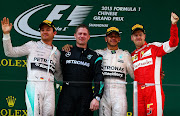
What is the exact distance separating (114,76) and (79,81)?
16.2 inches

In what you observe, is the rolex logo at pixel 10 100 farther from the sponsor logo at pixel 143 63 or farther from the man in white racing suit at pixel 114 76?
the sponsor logo at pixel 143 63

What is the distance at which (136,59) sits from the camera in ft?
9.96

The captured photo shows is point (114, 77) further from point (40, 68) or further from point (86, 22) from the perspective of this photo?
point (86, 22)

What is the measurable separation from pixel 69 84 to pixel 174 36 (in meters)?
1.15

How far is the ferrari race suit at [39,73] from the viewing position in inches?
106

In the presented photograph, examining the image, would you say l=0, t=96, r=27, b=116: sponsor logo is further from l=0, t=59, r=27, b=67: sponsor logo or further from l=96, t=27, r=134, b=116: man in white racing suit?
l=96, t=27, r=134, b=116: man in white racing suit

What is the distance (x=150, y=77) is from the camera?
9.45 ft

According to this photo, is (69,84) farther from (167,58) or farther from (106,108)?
(167,58)

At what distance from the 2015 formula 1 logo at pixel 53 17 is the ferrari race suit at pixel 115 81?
1011 mm

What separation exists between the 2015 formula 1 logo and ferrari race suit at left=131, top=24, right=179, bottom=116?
1.30 meters

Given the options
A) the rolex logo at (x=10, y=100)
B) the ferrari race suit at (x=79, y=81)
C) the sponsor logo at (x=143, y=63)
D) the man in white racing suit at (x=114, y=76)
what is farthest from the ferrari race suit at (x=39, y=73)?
the rolex logo at (x=10, y=100)

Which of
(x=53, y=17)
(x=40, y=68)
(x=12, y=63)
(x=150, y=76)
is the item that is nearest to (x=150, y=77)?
(x=150, y=76)

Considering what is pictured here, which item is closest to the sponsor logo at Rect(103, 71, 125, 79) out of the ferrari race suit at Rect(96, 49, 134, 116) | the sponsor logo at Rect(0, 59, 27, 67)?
the ferrari race suit at Rect(96, 49, 134, 116)

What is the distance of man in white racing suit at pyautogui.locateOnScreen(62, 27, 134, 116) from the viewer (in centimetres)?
291
